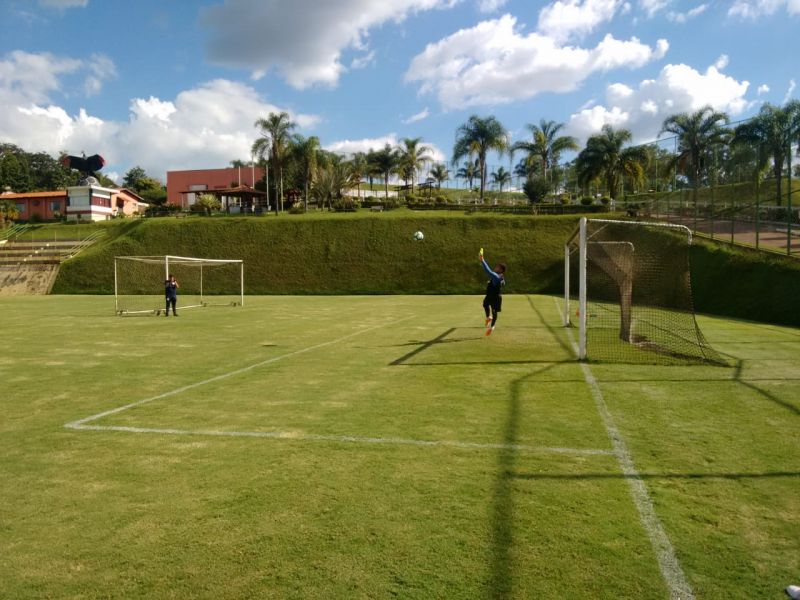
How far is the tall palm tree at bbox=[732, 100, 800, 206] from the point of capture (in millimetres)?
24781

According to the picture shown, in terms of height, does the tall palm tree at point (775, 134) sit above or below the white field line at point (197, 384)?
above

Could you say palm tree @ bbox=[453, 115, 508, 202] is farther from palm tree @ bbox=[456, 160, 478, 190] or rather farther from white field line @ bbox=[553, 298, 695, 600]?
white field line @ bbox=[553, 298, 695, 600]

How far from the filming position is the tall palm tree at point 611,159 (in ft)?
176

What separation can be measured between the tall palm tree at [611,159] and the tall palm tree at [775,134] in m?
14.6

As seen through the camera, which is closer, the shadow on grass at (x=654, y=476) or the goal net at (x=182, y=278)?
the shadow on grass at (x=654, y=476)

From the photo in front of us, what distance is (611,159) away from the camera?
181 ft

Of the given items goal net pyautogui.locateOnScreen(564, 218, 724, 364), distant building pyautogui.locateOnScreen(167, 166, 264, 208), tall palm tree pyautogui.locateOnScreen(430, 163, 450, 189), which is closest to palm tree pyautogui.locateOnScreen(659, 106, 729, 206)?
goal net pyautogui.locateOnScreen(564, 218, 724, 364)

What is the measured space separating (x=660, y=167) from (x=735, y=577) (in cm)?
4779

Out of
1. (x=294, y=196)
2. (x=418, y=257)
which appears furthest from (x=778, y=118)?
(x=294, y=196)

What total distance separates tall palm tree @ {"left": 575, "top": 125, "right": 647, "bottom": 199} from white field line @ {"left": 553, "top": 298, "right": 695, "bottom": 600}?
173 ft

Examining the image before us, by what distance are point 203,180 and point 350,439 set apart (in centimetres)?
9178

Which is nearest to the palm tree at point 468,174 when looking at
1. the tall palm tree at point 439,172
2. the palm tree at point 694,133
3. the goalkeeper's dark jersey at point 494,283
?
the tall palm tree at point 439,172

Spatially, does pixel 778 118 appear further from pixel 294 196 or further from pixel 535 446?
pixel 294 196

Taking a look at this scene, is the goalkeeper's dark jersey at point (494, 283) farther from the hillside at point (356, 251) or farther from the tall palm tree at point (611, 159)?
the tall palm tree at point (611, 159)
